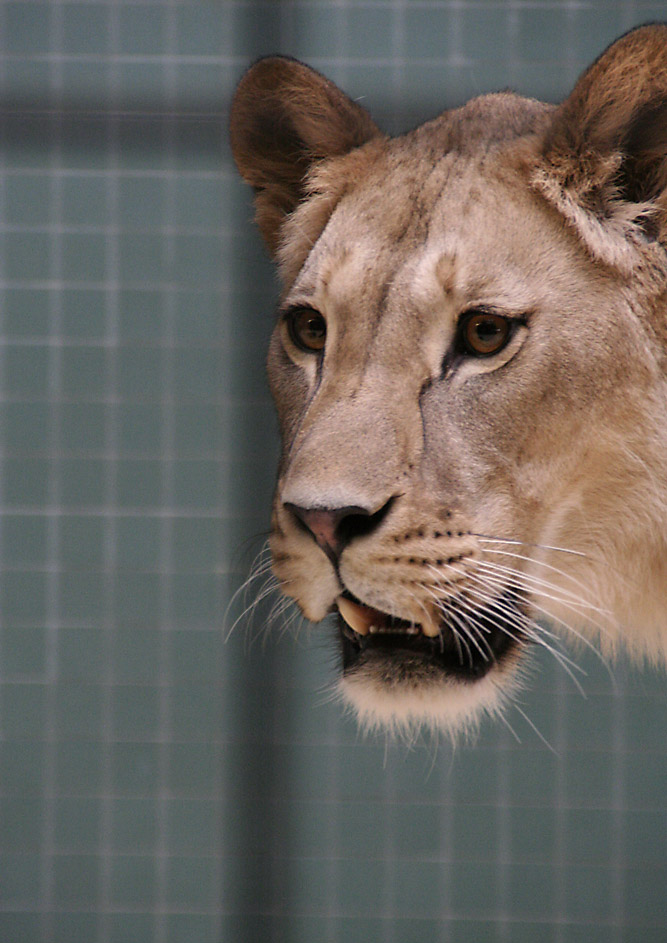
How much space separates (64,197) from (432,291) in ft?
6.11

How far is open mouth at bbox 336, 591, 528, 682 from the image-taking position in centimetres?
115

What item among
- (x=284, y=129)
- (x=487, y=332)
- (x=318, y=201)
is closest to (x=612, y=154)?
(x=487, y=332)

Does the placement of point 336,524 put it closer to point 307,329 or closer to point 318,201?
point 307,329

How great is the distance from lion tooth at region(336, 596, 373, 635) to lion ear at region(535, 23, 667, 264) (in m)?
0.45

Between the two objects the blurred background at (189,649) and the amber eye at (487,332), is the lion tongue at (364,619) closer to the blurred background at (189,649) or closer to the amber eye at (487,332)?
the amber eye at (487,332)

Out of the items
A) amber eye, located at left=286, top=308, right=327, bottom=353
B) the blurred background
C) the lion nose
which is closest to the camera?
the lion nose

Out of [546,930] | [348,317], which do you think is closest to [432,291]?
[348,317]

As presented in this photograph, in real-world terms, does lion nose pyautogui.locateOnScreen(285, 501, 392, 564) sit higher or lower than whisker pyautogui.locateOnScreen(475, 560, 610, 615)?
higher

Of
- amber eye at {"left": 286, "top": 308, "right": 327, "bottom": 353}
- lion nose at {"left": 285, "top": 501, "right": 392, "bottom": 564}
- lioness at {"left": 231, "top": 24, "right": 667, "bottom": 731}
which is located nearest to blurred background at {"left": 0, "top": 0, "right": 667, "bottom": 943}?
amber eye at {"left": 286, "top": 308, "right": 327, "bottom": 353}

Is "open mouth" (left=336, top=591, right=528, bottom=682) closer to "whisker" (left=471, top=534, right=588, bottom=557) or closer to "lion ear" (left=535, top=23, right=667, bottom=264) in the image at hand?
"whisker" (left=471, top=534, right=588, bottom=557)

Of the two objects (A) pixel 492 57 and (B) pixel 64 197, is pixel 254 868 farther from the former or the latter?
(A) pixel 492 57

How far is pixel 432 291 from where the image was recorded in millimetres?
1128

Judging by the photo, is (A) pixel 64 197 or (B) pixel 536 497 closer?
(B) pixel 536 497

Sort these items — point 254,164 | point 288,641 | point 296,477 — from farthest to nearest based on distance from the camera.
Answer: point 288,641 → point 254,164 → point 296,477
